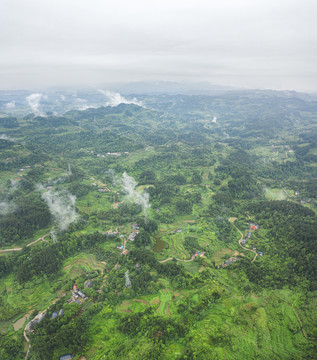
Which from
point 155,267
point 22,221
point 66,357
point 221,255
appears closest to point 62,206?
point 22,221

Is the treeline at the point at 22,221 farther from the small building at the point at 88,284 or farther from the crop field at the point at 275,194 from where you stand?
the crop field at the point at 275,194

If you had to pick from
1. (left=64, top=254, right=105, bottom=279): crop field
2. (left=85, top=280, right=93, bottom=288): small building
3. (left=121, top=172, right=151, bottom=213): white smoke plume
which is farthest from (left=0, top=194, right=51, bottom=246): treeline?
(left=121, top=172, right=151, bottom=213): white smoke plume

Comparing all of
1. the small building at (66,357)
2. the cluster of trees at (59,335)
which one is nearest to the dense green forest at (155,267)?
the cluster of trees at (59,335)

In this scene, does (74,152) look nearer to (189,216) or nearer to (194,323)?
(189,216)

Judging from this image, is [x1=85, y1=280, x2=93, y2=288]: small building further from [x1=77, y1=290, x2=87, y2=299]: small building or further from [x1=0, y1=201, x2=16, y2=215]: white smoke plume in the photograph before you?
[x1=0, y1=201, x2=16, y2=215]: white smoke plume

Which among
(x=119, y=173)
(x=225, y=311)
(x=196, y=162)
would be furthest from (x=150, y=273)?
(x=196, y=162)

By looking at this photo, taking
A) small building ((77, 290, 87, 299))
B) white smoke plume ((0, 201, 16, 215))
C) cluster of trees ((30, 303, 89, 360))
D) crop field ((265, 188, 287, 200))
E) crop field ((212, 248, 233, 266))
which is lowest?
crop field ((212, 248, 233, 266))
